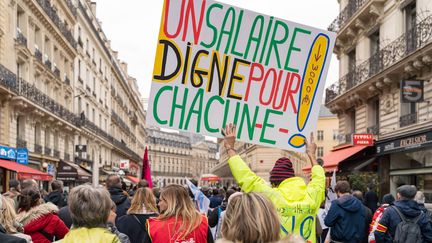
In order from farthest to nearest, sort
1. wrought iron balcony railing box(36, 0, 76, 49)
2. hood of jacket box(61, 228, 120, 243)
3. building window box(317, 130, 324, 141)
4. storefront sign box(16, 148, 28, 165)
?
1. building window box(317, 130, 324, 141)
2. wrought iron balcony railing box(36, 0, 76, 49)
3. storefront sign box(16, 148, 28, 165)
4. hood of jacket box(61, 228, 120, 243)

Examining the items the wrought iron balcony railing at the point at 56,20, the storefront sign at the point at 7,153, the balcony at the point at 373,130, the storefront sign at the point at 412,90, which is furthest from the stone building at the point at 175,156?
the storefront sign at the point at 412,90

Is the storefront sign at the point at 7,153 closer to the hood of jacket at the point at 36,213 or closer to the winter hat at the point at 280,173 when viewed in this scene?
the hood of jacket at the point at 36,213

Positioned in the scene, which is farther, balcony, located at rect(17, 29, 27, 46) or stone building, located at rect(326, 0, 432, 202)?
balcony, located at rect(17, 29, 27, 46)

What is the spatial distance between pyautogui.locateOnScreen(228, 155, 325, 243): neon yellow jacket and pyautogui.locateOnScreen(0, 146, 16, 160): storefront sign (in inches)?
777

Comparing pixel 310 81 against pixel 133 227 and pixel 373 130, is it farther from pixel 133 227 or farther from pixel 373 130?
pixel 373 130

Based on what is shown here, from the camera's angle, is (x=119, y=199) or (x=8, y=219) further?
(x=119, y=199)

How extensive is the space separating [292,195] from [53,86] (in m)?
31.5

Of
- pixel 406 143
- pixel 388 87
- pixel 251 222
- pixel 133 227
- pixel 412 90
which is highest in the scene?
pixel 388 87

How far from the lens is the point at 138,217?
591cm

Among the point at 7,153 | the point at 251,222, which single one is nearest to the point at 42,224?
the point at 251,222

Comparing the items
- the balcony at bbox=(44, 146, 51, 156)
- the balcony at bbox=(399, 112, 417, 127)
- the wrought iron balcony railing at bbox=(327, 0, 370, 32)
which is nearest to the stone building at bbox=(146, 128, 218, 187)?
the balcony at bbox=(44, 146, 51, 156)

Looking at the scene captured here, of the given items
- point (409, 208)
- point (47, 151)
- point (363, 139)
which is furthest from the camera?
point (47, 151)

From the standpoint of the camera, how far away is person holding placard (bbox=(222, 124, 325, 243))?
4.40 m

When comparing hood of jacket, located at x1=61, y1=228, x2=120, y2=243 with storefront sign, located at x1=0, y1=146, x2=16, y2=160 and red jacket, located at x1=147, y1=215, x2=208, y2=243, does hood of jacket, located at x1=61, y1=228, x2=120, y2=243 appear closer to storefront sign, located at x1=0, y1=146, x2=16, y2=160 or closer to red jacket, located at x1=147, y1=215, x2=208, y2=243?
red jacket, located at x1=147, y1=215, x2=208, y2=243
